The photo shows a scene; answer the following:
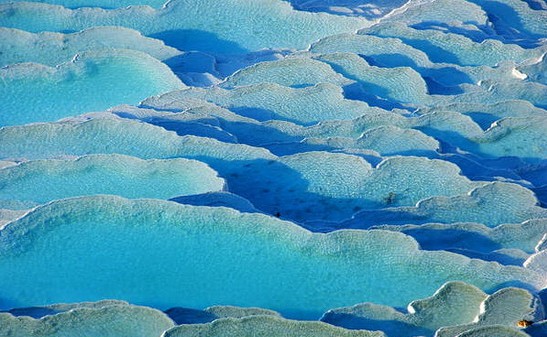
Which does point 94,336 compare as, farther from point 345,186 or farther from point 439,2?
point 439,2

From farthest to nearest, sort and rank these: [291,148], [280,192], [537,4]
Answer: [537,4]
[291,148]
[280,192]

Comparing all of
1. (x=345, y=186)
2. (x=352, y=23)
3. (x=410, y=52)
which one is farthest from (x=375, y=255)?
(x=352, y=23)

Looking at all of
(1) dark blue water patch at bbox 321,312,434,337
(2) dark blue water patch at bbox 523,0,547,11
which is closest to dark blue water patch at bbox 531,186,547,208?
(1) dark blue water patch at bbox 321,312,434,337

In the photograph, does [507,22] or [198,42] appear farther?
[507,22]

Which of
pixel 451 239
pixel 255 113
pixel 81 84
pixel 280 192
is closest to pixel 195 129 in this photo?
pixel 255 113

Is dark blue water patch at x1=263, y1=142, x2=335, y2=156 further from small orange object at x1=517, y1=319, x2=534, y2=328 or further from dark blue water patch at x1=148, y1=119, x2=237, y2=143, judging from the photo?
small orange object at x1=517, y1=319, x2=534, y2=328

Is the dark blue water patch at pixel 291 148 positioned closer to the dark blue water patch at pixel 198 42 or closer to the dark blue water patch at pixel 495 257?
the dark blue water patch at pixel 495 257

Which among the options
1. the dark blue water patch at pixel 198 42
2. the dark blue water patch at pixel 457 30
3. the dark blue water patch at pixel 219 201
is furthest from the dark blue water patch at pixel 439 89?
the dark blue water patch at pixel 219 201

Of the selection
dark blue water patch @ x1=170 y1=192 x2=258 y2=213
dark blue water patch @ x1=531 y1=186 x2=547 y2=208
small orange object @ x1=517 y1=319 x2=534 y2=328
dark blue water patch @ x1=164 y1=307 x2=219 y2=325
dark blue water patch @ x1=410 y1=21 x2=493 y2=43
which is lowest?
dark blue water patch @ x1=531 y1=186 x2=547 y2=208

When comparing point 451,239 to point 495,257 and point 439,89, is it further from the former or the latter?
point 439,89
